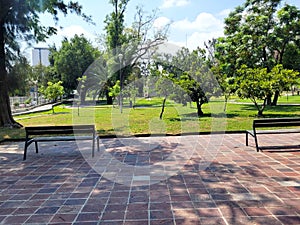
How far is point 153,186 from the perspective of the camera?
3574 mm

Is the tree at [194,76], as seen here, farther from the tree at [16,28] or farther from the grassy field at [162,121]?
the tree at [16,28]

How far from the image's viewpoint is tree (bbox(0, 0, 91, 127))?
978 cm

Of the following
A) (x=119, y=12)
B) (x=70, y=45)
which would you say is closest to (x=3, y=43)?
(x=119, y=12)

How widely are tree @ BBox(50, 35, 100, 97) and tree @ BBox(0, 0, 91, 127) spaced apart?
Result: 26.1 metres

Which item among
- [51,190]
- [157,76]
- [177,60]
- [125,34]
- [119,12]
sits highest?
[119,12]

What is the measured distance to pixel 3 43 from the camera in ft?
35.1

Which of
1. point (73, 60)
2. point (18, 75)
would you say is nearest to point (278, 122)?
point (18, 75)

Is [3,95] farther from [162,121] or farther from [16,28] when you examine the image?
[162,121]

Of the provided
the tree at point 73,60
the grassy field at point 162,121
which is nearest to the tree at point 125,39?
the grassy field at point 162,121

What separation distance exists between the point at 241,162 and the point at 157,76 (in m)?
9.29

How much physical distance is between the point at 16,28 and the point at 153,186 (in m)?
10.2

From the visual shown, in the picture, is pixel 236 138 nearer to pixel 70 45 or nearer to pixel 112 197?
pixel 112 197

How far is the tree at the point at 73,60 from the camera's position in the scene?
37656 mm

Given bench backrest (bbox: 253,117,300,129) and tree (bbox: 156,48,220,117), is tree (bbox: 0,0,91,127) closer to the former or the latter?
tree (bbox: 156,48,220,117)
